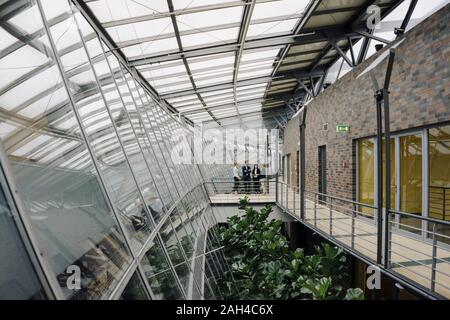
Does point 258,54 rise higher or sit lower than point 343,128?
higher

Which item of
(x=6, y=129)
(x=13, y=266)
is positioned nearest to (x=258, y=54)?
(x=6, y=129)

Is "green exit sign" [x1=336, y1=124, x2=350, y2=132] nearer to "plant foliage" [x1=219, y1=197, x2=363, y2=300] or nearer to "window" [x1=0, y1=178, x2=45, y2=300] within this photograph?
"plant foliage" [x1=219, y1=197, x2=363, y2=300]

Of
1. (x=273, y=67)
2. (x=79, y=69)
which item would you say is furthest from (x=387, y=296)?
(x=273, y=67)

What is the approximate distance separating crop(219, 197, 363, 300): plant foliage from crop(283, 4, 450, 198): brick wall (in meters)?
2.71

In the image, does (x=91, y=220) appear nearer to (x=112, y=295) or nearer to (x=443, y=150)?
(x=112, y=295)

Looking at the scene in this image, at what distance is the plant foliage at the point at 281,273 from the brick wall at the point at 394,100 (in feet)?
8.91


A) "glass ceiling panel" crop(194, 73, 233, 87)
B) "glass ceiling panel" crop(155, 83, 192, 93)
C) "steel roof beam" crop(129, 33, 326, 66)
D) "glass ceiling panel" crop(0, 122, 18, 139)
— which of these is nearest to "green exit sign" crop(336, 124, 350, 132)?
"steel roof beam" crop(129, 33, 326, 66)

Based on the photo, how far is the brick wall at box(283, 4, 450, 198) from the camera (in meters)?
5.11

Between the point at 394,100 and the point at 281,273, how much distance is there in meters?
4.43

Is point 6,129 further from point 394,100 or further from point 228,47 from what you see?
point 394,100

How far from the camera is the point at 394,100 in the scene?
21.2 feet

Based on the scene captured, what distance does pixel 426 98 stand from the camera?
5445 millimetres

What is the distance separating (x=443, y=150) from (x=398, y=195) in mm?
1516

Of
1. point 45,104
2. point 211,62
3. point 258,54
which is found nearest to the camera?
point 45,104
